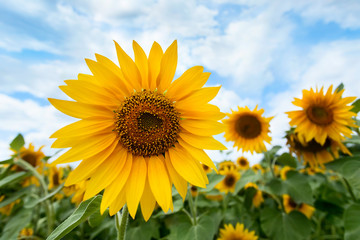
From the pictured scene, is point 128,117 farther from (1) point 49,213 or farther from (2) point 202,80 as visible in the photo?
(1) point 49,213

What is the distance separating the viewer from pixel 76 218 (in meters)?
1.37

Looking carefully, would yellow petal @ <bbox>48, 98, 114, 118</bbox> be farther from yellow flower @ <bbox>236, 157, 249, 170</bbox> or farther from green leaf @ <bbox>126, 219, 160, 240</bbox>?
yellow flower @ <bbox>236, 157, 249, 170</bbox>

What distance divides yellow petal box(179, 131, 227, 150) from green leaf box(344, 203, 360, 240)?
1.41 metres

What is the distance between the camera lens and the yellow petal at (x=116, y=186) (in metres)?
1.42

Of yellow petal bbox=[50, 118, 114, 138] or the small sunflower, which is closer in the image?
yellow petal bbox=[50, 118, 114, 138]

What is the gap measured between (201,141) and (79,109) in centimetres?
72

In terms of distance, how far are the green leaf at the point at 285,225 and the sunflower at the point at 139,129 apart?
1.85 metres

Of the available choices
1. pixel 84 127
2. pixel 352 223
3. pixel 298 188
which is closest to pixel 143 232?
pixel 84 127

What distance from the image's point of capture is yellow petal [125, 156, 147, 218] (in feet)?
4.79

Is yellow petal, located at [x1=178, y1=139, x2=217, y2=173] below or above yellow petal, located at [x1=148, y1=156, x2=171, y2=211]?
above

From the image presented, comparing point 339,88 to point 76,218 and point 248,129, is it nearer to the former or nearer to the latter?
point 248,129

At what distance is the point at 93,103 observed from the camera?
1555 millimetres

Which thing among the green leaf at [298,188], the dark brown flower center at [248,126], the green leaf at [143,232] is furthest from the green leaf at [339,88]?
the green leaf at [143,232]

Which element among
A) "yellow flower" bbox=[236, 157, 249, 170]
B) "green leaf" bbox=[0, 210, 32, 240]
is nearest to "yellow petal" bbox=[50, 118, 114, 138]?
"green leaf" bbox=[0, 210, 32, 240]
